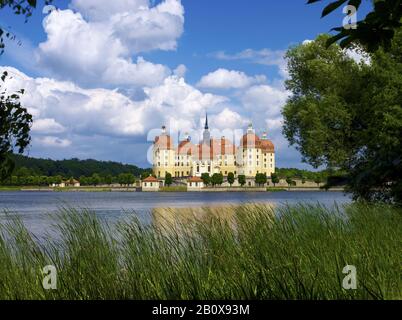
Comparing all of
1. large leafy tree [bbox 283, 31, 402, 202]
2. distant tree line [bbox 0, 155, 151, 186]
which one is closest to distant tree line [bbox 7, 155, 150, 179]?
distant tree line [bbox 0, 155, 151, 186]

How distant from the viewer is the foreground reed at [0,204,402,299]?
5.42 metres

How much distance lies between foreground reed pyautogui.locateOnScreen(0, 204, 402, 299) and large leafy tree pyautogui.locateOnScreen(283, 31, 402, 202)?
10117mm

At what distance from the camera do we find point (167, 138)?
585 feet

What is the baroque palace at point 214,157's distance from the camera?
17075 centimetres

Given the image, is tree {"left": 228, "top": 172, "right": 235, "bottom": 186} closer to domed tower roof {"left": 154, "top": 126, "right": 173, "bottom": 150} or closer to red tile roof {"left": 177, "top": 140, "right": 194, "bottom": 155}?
red tile roof {"left": 177, "top": 140, "right": 194, "bottom": 155}

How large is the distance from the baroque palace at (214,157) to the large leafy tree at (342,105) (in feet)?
460

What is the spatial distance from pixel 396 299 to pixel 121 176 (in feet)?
563

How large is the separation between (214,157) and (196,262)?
164461 mm

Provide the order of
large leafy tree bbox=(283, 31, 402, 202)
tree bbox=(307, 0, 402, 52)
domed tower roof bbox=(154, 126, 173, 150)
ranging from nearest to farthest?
tree bbox=(307, 0, 402, 52)
large leafy tree bbox=(283, 31, 402, 202)
domed tower roof bbox=(154, 126, 173, 150)

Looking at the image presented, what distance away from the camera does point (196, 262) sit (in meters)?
6.36

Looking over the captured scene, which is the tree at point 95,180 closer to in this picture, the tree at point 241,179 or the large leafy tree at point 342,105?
the tree at point 241,179

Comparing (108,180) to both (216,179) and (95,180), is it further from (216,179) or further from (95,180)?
(216,179)

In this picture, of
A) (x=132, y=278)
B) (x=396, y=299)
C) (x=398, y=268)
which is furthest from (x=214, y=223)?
(x=396, y=299)
